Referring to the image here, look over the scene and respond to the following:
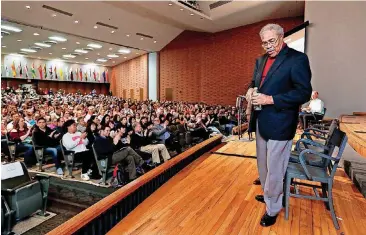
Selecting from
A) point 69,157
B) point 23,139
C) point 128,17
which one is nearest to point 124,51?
point 128,17

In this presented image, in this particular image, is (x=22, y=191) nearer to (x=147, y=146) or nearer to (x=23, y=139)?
(x=147, y=146)

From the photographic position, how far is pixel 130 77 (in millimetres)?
20984

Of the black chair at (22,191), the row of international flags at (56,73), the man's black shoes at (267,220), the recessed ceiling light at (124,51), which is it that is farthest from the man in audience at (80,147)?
the row of international flags at (56,73)

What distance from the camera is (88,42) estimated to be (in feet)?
49.6

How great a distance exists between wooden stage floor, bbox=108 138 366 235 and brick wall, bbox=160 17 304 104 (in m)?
10.7

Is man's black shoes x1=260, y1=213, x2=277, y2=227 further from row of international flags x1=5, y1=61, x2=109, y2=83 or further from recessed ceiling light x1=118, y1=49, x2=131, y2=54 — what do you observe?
row of international flags x1=5, y1=61, x2=109, y2=83

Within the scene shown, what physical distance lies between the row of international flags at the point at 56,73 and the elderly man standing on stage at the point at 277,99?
20.2 metres

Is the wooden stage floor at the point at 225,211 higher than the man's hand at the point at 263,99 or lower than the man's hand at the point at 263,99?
lower

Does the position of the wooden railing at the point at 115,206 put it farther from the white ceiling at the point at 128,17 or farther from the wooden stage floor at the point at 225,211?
the white ceiling at the point at 128,17

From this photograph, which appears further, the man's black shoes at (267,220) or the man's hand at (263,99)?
the man's black shoes at (267,220)

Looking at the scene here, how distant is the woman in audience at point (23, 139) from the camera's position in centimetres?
507

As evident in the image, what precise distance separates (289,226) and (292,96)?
82 centimetres

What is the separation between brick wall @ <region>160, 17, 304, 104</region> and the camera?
13.2 meters

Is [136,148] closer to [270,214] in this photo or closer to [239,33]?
[270,214]
